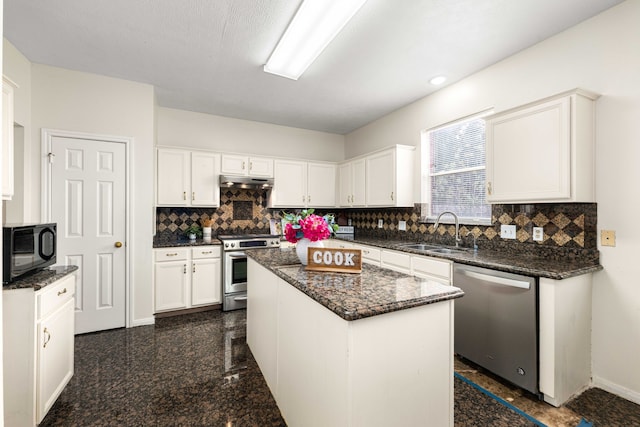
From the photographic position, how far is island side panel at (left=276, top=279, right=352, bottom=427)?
1.36 m

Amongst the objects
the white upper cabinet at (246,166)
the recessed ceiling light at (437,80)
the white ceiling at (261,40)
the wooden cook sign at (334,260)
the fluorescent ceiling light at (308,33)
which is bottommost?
the wooden cook sign at (334,260)

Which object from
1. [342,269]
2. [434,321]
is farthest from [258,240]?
[434,321]

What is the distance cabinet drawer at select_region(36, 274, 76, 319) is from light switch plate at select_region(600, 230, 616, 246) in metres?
3.78

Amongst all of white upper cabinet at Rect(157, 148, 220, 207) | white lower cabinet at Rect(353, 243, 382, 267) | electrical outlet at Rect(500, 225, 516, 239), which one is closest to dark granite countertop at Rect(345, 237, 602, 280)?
electrical outlet at Rect(500, 225, 516, 239)

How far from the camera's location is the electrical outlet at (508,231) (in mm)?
2850

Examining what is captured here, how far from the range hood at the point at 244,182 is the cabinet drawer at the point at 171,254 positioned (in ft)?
3.31

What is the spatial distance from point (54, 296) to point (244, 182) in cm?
253

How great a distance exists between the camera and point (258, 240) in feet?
13.5

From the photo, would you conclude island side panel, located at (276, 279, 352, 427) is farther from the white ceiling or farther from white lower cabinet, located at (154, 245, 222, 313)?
white lower cabinet, located at (154, 245, 222, 313)

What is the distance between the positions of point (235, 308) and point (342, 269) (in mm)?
2516

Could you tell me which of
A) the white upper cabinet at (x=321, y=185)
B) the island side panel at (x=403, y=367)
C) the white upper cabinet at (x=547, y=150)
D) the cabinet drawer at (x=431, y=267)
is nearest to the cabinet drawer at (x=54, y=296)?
the island side panel at (x=403, y=367)

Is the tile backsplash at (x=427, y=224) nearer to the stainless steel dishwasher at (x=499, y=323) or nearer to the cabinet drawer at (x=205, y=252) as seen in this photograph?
the cabinet drawer at (x=205, y=252)

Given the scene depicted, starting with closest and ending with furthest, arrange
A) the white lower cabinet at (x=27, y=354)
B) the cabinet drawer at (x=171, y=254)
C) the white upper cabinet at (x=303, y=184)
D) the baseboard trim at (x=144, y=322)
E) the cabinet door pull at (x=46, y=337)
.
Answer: the white lower cabinet at (x=27, y=354) → the cabinet door pull at (x=46, y=337) → the baseboard trim at (x=144, y=322) → the cabinet drawer at (x=171, y=254) → the white upper cabinet at (x=303, y=184)

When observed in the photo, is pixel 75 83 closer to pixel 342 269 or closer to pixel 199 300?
pixel 199 300
